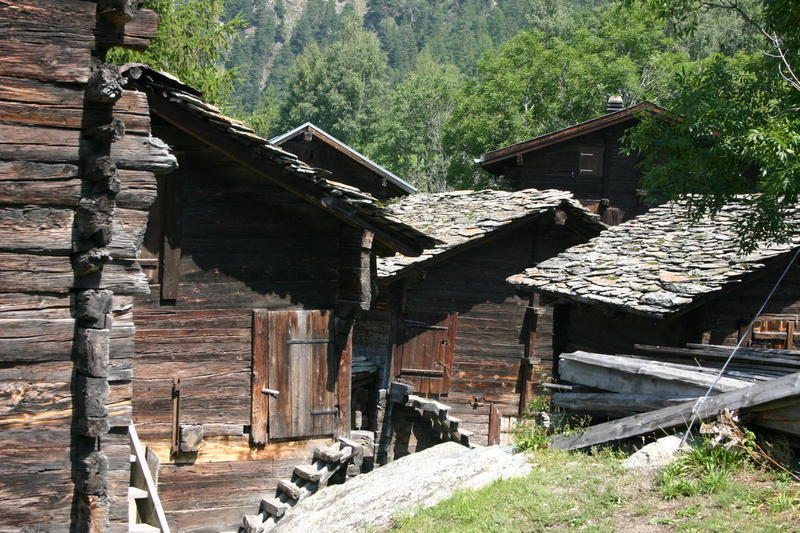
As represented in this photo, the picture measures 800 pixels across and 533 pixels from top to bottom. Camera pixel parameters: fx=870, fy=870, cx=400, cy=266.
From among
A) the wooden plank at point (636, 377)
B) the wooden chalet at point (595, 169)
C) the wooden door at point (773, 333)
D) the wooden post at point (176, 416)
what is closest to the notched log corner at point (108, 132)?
the wooden post at point (176, 416)

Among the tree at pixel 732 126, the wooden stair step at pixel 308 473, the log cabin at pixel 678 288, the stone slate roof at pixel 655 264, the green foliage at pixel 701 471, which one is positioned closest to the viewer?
the green foliage at pixel 701 471

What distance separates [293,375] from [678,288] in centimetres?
564

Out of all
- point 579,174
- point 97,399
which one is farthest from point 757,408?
point 579,174

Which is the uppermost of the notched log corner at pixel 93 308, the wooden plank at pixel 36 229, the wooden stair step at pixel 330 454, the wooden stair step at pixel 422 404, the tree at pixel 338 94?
the tree at pixel 338 94

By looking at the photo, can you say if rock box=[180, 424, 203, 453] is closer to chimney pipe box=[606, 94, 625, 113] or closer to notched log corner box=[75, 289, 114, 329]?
notched log corner box=[75, 289, 114, 329]

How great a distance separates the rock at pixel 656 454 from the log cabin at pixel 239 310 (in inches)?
180

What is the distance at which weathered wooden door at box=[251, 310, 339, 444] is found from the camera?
35.1 ft

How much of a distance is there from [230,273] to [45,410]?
14.7 ft

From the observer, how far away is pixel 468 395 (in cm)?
1794

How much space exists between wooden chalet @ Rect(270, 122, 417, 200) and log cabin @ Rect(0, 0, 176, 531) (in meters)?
18.2

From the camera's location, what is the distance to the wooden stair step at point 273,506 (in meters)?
10.6

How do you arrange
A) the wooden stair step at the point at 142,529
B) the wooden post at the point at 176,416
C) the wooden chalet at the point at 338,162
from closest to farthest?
the wooden stair step at the point at 142,529 < the wooden post at the point at 176,416 < the wooden chalet at the point at 338,162

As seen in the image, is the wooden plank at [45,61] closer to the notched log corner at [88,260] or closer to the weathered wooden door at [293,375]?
the notched log corner at [88,260]

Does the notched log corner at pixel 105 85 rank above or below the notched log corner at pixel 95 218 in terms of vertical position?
above
